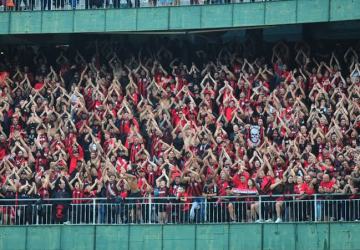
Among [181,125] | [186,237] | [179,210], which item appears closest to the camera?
[179,210]

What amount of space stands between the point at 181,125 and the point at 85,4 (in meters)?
7.17

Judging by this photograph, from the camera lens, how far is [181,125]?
165 feet

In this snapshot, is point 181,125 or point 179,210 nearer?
point 179,210

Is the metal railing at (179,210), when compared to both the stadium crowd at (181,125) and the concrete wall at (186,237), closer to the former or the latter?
the stadium crowd at (181,125)

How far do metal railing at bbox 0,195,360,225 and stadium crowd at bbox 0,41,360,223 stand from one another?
0.07 metres

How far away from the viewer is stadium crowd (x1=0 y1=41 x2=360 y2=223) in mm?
47250

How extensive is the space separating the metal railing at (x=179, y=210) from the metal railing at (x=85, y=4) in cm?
879

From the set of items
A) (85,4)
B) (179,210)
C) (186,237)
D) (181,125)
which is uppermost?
(85,4)

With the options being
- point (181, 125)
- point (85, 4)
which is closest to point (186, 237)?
point (181, 125)

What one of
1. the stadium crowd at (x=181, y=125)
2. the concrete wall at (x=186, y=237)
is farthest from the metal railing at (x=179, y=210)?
the concrete wall at (x=186, y=237)

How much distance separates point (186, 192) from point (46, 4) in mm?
11080

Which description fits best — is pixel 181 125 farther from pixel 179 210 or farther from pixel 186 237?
pixel 186 237

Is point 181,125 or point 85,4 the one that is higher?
point 85,4

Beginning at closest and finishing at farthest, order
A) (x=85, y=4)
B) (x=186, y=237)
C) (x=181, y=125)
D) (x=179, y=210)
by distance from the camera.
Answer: (x=179, y=210)
(x=186, y=237)
(x=181, y=125)
(x=85, y=4)
